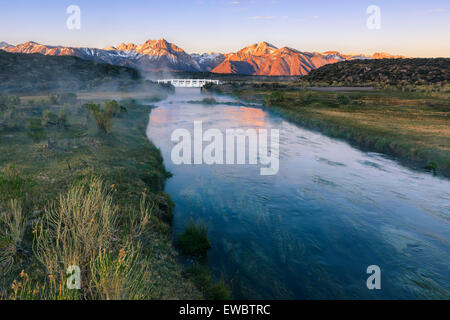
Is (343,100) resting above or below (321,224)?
above

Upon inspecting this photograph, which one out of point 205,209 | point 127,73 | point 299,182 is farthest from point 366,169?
point 127,73

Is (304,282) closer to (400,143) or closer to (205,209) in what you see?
(205,209)

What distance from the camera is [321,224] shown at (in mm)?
12922

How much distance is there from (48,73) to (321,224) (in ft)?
299

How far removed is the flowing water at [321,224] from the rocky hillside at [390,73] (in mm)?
74655

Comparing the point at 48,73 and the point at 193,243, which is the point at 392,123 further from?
the point at 48,73

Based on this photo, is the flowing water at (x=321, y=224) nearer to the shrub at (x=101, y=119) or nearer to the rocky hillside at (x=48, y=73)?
the shrub at (x=101, y=119)

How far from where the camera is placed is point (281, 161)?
22250mm
